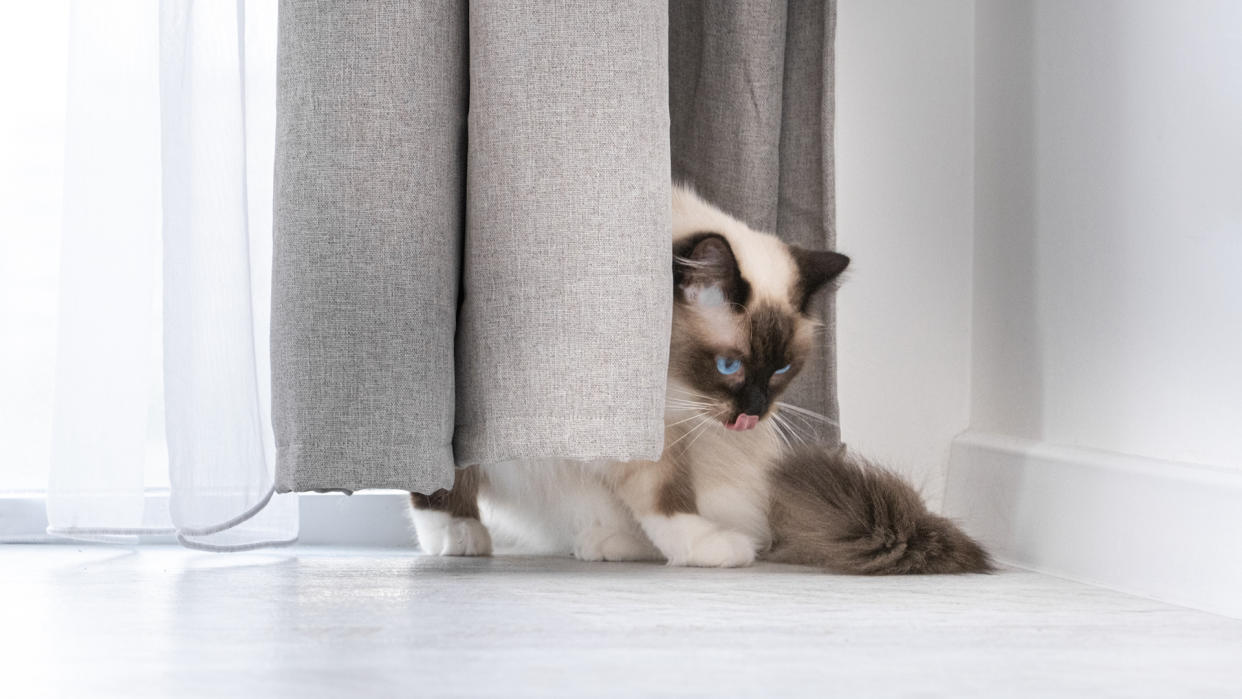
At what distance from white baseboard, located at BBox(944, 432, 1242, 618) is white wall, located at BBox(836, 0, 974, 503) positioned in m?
0.12

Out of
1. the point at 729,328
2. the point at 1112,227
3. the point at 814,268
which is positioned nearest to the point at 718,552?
the point at 729,328

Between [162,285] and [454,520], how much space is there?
472 millimetres

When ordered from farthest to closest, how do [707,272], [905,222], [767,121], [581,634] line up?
[905,222]
[767,121]
[707,272]
[581,634]

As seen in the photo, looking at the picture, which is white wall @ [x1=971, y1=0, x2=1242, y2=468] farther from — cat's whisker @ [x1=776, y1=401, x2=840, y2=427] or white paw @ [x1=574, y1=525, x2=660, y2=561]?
white paw @ [x1=574, y1=525, x2=660, y2=561]

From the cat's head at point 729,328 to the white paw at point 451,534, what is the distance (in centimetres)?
32

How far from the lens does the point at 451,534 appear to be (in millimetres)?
1511

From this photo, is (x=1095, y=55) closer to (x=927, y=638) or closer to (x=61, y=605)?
(x=927, y=638)

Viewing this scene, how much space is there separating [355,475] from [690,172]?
27.4 inches

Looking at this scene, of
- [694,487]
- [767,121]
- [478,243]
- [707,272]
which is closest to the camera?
[478,243]

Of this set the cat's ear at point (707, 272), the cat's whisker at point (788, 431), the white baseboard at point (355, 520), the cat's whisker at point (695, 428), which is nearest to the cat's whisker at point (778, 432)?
the cat's whisker at point (788, 431)

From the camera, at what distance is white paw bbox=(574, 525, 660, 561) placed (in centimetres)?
149

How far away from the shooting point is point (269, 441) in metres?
1.42

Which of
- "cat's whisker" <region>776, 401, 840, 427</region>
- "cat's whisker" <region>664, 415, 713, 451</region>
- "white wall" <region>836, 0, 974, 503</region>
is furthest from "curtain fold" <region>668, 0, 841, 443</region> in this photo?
"cat's whisker" <region>664, 415, 713, 451</region>

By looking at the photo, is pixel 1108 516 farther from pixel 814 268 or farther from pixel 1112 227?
pixel 814 268
